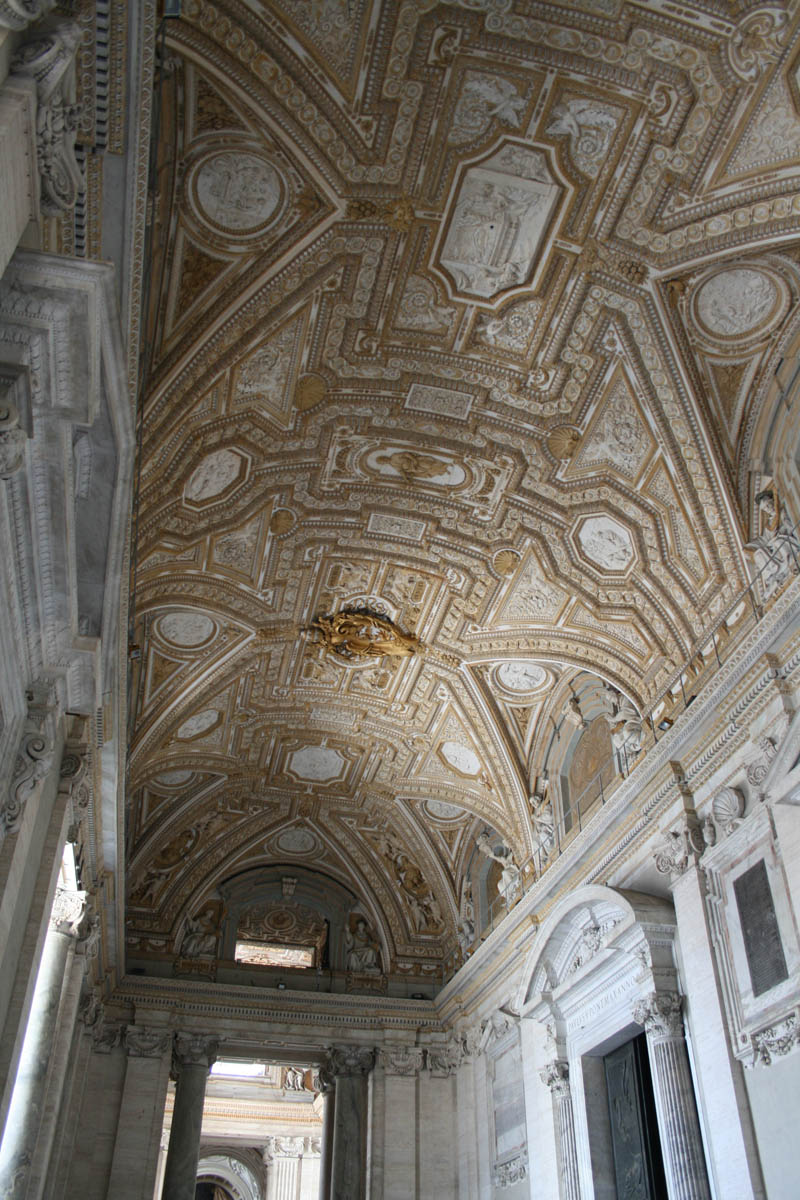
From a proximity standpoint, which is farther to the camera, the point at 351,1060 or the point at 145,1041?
the point at 351,1060

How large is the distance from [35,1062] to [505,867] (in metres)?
7.59

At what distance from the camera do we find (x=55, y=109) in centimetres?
460

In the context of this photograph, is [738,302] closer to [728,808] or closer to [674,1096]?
[728,808]

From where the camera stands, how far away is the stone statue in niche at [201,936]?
1747 centimetres

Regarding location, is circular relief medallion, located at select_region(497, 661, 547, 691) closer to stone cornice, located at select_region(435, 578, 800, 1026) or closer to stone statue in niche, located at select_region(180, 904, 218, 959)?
stone cornice, located at select_region(435, 578, 800, 1026)

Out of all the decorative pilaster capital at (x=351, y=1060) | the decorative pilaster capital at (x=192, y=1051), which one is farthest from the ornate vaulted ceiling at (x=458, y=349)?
the decorative pilaster capital at (x=351, y=1060)

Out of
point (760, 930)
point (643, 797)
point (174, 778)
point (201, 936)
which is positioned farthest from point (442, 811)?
point (760, 930)

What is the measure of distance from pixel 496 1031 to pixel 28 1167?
704 centimetres

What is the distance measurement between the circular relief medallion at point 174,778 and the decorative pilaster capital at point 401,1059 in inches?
217

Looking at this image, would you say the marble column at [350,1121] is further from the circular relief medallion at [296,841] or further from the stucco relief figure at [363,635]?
the stucco relief figure at [363,635]

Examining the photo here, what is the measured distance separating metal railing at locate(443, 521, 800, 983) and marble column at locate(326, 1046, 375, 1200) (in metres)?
3.33

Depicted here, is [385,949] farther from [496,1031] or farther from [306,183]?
[306,183]

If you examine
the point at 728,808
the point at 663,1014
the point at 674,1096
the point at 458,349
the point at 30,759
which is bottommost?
the point at 674,1096

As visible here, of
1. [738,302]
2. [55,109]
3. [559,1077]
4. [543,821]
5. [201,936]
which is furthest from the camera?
[201,936]
